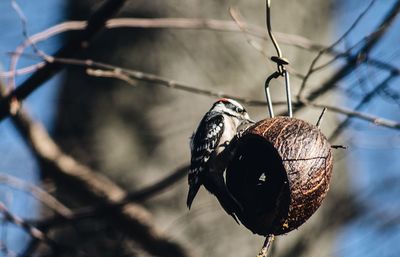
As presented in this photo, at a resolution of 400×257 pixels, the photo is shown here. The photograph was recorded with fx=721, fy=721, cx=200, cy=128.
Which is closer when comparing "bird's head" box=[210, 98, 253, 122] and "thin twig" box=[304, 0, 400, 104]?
"thin twig" box=[304, 0, 400, 104]

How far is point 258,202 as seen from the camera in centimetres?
361

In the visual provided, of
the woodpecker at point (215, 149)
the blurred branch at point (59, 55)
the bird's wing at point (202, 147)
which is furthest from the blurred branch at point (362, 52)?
the blurred branch at point (59, 55)

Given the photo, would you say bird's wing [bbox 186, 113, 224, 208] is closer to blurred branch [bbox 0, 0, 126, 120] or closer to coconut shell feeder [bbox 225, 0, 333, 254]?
coconut shell feeder [bbox 225, 0, 333, 254]

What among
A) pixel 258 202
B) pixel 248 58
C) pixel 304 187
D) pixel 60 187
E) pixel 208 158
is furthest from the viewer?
pixel 248 58

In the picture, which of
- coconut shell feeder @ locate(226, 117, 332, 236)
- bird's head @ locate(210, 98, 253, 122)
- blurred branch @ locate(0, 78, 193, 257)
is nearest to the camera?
coconut shell feeder @ locate(226, 117, 332, 236)

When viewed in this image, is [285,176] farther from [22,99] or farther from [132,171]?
[132,171]

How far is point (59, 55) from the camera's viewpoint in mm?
4297

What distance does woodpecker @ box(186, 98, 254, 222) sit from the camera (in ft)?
14.0

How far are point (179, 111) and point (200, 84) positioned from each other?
33 cm

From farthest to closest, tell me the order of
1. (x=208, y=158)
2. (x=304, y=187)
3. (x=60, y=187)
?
(x=60, y=187) < (x=208, y=158) < (x=304, y=187)

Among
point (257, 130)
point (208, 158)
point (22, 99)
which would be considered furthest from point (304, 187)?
point (22, 99)

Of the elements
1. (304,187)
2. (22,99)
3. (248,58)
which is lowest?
(304,187)

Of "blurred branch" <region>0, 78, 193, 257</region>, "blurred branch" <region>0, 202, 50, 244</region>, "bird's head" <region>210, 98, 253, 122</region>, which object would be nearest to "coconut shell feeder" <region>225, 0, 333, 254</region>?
"bird's head" <region>210, 98, 253, 122</region>

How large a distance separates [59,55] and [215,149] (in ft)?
3.59
